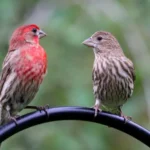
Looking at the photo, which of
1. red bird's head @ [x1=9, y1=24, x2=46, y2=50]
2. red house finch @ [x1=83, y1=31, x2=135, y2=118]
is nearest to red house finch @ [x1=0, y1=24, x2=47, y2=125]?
red bird's head @ [x1=9, y1=24, x2=46, y2=50]

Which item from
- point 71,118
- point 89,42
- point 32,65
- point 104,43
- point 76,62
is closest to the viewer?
point 71,118

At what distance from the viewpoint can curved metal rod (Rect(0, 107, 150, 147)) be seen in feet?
16.8

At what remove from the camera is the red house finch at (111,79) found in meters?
7.20

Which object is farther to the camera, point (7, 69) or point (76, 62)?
point (76, 62)

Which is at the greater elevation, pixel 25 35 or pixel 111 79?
pixel 111 79

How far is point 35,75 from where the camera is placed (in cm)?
636

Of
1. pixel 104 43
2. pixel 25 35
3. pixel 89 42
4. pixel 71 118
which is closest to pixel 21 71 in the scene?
pixel 25 35

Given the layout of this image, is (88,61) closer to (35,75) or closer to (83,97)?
(83,97)

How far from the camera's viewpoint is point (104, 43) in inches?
295

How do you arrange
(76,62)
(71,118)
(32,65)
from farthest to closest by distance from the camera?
(76,62)
(32,65)
(71,118)

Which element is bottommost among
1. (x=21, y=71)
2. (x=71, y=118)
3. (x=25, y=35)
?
(x=71, y=118)

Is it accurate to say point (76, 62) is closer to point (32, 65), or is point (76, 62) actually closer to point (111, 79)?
point (111, 79)

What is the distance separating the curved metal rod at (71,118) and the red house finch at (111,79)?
179cm

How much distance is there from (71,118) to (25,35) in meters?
1.39
